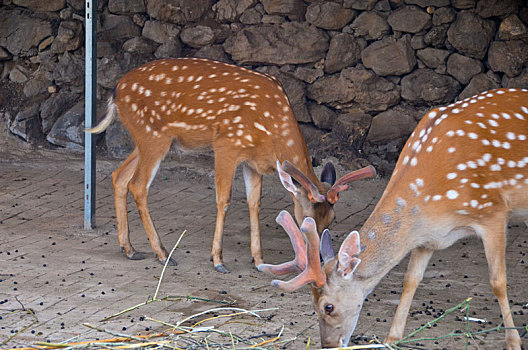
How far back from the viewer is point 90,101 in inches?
269

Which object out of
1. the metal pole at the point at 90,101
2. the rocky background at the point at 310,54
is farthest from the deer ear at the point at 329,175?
the rocky background at the point at 310,54

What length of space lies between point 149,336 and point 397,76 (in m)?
6.10

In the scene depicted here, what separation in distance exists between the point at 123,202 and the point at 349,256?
117 inches

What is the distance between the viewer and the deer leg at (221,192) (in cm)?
596

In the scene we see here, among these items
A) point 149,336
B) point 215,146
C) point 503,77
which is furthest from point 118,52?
point 149,336

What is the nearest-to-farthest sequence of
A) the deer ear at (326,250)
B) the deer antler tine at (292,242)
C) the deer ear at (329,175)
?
the deer antler tine at (292,242) < the deer ear at (326,250) < the deer ear at (329,175)

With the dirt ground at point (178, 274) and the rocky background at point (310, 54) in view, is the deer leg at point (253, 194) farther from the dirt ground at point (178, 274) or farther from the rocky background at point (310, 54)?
the rocky background at point (310, 54)

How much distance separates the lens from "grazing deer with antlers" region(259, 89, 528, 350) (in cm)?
406

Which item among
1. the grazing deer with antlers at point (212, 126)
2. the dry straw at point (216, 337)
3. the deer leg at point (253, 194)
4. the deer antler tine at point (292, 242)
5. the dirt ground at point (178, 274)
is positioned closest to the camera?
the dry straw at point (216, 337)

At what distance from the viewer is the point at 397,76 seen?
9234mm

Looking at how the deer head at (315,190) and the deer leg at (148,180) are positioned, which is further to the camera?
the deer leg at (148,180)

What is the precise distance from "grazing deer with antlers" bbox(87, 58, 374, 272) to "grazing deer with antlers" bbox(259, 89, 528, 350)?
142 centimetres

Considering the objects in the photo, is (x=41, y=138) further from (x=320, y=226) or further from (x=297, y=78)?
(x=320, y=226)

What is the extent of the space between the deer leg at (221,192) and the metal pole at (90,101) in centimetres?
150
